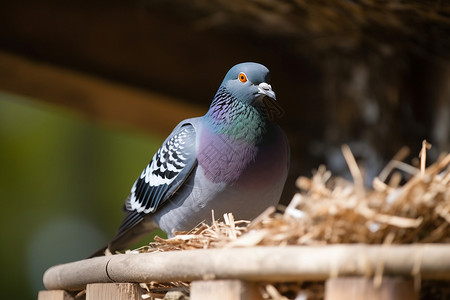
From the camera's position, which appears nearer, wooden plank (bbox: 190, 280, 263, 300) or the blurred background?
wooden plank (bbox: 190, 280, 263, 300)

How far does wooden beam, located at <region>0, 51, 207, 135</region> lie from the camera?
290 cm

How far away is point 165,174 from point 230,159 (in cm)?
27

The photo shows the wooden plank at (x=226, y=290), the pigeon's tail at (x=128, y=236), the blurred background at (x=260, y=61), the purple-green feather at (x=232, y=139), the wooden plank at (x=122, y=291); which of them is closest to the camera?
the wooden plank at (x=226, y=290)

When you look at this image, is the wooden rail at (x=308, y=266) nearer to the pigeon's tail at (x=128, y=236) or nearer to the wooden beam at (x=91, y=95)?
the pigeon's tail at (x=128, y=236)

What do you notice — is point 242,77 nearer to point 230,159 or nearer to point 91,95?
point 230,159

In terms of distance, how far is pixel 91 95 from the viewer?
3115 millimetres

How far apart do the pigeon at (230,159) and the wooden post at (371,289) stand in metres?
0.69

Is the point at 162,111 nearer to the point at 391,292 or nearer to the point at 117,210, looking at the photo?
the point at 391,292

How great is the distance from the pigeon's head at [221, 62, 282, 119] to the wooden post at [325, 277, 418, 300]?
0.76m

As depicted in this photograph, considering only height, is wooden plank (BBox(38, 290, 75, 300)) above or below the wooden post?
below

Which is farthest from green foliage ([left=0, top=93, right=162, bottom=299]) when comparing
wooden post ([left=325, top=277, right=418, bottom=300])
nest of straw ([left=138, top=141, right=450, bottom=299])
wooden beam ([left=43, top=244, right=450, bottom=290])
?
wooden post ([left=325, top=277, right=418, bottom=300])

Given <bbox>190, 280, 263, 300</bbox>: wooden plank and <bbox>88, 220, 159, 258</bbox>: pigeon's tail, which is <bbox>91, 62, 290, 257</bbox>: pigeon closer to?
<bbox>88, 220, 159, 258</bbox>: pigeon's tail

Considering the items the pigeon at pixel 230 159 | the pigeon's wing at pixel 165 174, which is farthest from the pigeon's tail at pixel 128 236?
the pigeon at pixel 230 159

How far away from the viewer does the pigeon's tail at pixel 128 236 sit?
219cm
